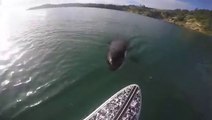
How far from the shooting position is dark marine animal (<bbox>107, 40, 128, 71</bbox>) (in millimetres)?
20225

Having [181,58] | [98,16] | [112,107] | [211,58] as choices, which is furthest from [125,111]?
[211,58]

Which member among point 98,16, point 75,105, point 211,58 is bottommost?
point 211,58

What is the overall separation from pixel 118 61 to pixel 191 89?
5.33 meters

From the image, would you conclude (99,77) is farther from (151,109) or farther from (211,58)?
(211,58)

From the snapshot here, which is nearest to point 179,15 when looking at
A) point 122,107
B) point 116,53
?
point 116,53

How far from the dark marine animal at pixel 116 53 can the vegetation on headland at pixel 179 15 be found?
3776 mm

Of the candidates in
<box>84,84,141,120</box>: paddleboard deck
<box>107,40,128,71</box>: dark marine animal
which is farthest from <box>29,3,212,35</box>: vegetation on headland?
<box>84,84,141,120</box>: paddleboard deck

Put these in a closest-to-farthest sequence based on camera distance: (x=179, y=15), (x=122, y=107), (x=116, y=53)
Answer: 1. (x=122, y=107)
2. (x=116, y=53)
3. (x=179, y=15)

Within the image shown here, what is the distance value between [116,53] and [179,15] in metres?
11.4

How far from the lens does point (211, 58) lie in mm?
27984

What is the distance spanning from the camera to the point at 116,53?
21.1 metres

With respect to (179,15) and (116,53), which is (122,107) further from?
(179,15)

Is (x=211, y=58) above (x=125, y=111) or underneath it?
underneath

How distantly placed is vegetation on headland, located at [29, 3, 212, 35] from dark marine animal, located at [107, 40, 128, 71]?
378 cm
